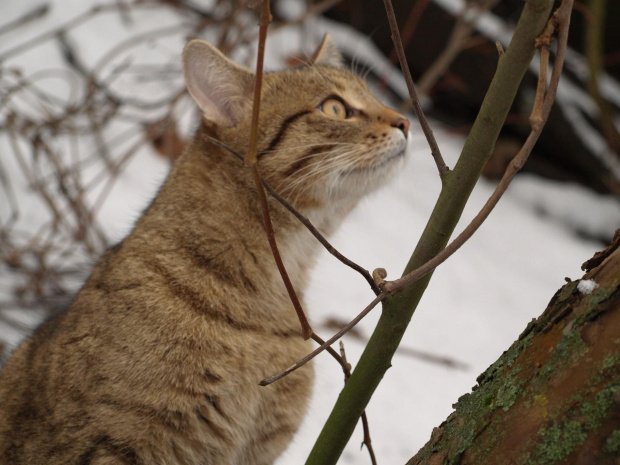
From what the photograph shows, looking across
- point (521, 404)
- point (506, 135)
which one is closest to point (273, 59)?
point (506, 135)

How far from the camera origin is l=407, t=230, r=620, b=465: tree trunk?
37.5 inches

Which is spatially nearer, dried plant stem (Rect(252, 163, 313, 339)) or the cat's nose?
dried plant stem (Rect(252, 163, 313, 339))

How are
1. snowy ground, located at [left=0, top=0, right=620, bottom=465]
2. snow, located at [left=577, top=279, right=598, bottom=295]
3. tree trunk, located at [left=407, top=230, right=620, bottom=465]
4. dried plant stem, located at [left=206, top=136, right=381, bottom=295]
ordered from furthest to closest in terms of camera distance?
snowy ground, located at [left=0, top=0, right=620, bottom=465] < dried plant stem, located at [left=206, top=136, right=381, bottom=295] < snow, located at [left=577, top=279, right=598, bottom=295] < tree trunk, located at [left=407, top=230, right=620, bottom=465]

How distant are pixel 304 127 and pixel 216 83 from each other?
32 cm

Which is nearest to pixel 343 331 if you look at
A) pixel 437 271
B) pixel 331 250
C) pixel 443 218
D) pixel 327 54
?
pixel 331 250

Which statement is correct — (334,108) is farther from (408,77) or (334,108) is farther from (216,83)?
(408,77)

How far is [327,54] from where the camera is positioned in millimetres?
2719

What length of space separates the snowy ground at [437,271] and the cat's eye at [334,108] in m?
0.77

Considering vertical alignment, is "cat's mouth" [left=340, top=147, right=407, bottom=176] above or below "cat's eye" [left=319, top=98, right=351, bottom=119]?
below

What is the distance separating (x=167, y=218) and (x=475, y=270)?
293cm

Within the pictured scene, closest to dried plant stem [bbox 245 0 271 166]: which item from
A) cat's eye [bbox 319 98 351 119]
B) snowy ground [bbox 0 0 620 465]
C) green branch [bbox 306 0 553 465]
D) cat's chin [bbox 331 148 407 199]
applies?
green branch [bbox 306 0 553 465]

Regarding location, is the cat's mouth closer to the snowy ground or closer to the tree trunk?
the snowy ground

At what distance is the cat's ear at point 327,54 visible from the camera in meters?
2.60

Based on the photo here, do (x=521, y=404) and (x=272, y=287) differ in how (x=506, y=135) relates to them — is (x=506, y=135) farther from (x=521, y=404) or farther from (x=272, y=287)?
(x=521, y=404)
